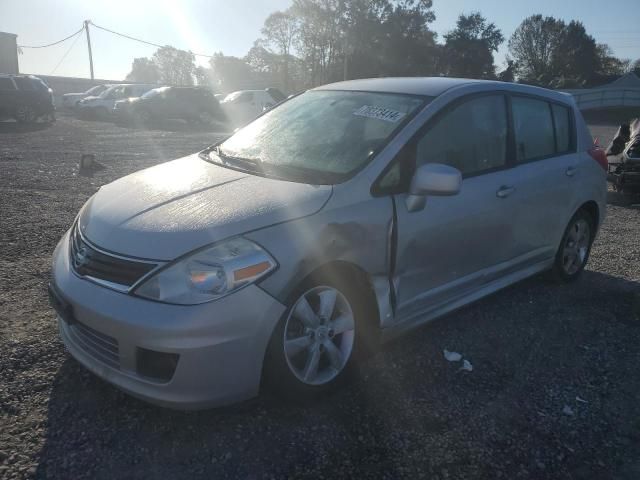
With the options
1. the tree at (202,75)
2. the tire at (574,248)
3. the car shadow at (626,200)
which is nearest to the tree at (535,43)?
the tree at (202,75)

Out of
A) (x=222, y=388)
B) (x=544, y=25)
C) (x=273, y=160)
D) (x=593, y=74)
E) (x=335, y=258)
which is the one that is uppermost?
(x=544, y=25)

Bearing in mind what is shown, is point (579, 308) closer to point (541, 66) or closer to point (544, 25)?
point (541, 66)

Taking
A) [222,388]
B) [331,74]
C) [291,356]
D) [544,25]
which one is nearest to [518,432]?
[291,356]

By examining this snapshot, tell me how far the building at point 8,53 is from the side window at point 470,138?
165 ft

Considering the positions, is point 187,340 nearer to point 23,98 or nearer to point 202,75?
point 23,98

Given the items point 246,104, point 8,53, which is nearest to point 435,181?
point 246,104

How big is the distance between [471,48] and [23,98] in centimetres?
5069

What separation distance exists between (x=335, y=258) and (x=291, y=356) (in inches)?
21.3

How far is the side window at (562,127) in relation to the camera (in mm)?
4621

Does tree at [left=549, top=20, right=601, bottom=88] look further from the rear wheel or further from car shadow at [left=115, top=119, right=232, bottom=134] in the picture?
the rear wheel

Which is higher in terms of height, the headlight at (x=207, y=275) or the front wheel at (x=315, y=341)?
the headlight at (x=207, y=275)

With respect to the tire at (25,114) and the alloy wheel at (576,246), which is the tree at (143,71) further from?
the alloy wheel at (576,246)

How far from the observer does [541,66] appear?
72125mm

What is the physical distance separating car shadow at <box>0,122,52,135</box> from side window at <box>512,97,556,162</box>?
1689cm
